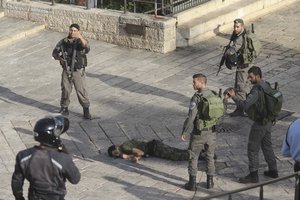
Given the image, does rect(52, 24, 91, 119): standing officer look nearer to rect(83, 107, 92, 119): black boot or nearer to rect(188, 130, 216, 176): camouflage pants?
rect(83, 107, 92, 119): black boot

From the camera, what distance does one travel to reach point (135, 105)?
41.0ft

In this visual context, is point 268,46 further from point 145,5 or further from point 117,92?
point 117,92

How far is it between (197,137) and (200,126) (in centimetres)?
18

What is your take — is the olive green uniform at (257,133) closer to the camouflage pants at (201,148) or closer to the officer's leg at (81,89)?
the camouflage pants at (201,148)

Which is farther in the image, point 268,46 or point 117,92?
point 268,46

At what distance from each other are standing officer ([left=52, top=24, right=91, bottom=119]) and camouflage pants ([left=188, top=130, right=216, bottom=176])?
2907 mm

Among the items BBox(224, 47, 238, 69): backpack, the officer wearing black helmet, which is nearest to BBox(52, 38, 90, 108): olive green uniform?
BBox(224, 47, 238, 69): backpack

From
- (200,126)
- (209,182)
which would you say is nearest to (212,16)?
(209,182)

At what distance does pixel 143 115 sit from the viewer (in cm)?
1206

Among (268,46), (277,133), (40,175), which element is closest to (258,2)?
(268,46)

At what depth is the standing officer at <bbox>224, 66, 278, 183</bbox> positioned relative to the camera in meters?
9.30

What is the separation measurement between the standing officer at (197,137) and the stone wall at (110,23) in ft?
18.2

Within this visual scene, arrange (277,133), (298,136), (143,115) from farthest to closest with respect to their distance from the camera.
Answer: (143,115) → (277,133) → (298,136)

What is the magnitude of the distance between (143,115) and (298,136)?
14.7 feet
